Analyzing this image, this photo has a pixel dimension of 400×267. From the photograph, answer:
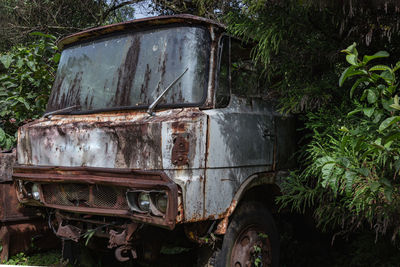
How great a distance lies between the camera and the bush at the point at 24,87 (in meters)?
5.37

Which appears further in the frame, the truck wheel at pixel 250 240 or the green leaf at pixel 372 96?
the truck wheel at pixel 250 240

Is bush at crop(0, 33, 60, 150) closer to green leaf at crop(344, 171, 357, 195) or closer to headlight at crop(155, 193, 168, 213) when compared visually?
headlight at crop(155, 193, 168, 213)

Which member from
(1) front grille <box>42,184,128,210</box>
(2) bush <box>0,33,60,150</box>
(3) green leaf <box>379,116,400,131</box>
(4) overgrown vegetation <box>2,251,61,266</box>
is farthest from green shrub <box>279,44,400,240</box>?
(2) bush <box>0,33,60,150</box>

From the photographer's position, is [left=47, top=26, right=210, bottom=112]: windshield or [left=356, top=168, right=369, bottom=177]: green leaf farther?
[left=47, top=26, right=210, bottom=112]: windshield

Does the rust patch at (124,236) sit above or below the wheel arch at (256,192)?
below

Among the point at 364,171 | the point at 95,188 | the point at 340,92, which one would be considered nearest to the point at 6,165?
the point at 95,188

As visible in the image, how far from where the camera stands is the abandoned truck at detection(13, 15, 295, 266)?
8.54 ft

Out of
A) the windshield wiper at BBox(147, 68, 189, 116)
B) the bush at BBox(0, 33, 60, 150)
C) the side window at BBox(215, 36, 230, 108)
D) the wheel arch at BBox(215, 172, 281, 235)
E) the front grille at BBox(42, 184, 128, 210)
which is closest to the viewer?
the front grille at BBox(42, 184, 128, 210)

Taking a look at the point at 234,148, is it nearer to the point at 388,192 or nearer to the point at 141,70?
the point at 141,70

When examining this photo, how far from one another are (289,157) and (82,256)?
2.21 metres

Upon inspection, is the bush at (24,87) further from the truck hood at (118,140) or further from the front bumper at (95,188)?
the front bumper at (95,188)

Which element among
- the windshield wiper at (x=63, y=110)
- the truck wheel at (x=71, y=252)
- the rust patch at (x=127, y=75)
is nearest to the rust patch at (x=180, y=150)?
the rust patch at (x=127, y=75)

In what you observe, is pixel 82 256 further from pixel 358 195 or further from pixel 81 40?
pixel 358 195

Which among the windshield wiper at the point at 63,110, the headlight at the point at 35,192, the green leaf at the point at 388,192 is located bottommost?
the headlight at the point at 35,192
